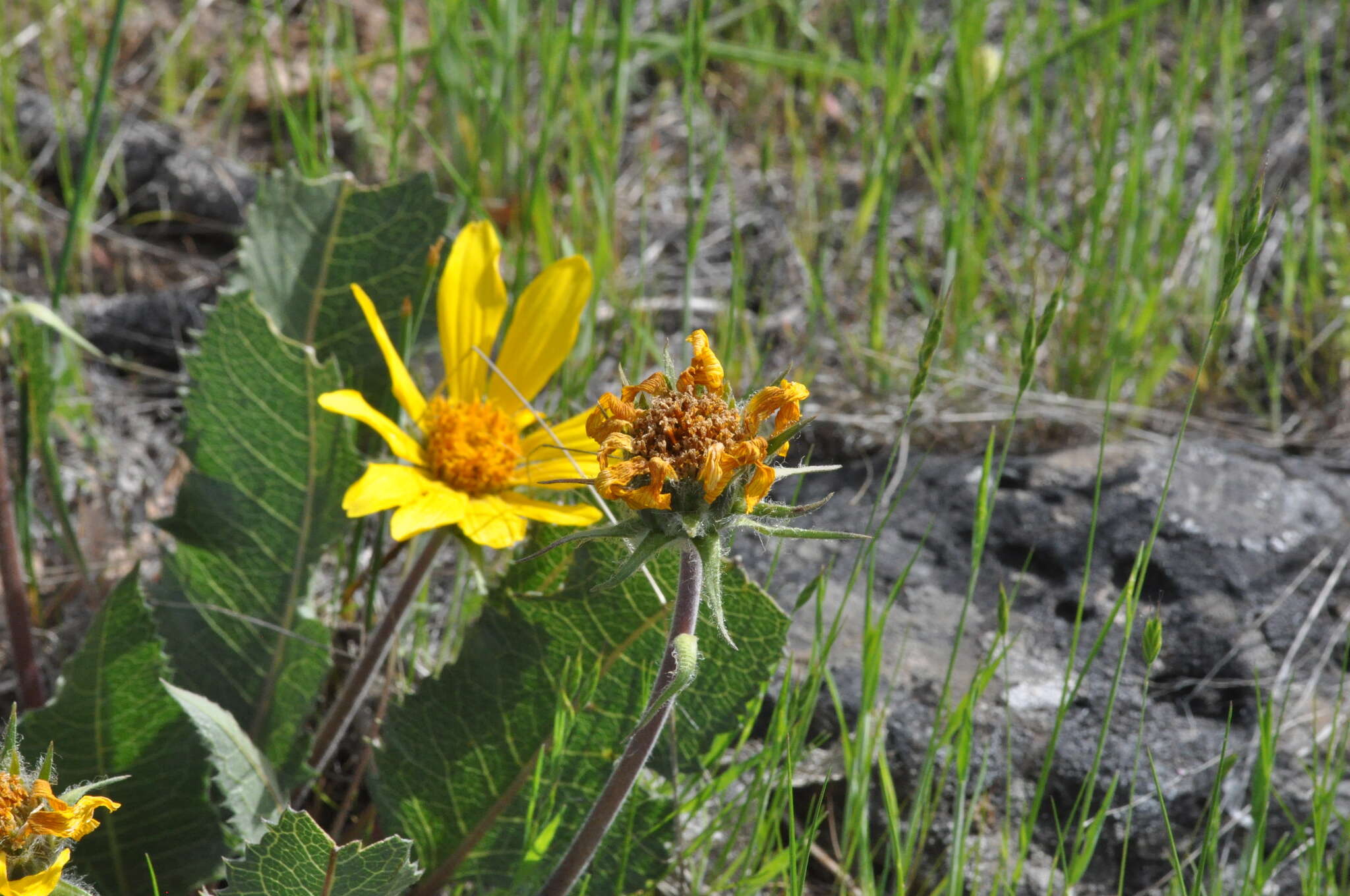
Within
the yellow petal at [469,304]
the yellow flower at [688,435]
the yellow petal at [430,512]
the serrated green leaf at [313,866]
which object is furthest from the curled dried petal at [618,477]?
the yellow petal at [469,304]

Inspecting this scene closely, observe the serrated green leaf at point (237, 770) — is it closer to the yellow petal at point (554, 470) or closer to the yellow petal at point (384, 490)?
the yellow petal at point (384, 490)

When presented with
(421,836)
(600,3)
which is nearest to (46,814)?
(421,836)

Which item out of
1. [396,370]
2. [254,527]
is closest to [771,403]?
[396,370]

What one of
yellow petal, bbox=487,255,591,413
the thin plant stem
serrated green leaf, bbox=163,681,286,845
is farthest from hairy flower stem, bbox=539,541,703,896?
the thin plant stem

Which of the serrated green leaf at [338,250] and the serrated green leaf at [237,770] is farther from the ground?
the serrated green leaf at [338,250]

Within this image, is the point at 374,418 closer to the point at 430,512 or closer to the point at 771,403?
the point at 430,512

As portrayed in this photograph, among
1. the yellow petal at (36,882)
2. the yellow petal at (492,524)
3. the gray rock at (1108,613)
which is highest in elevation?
the yellow petal at (492,524)

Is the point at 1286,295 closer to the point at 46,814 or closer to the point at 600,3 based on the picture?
the point at 600,3

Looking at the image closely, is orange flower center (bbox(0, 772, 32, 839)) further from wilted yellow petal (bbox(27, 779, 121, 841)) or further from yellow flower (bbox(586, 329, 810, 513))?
yellow flower (bbox(586, 329, 810, 513))
